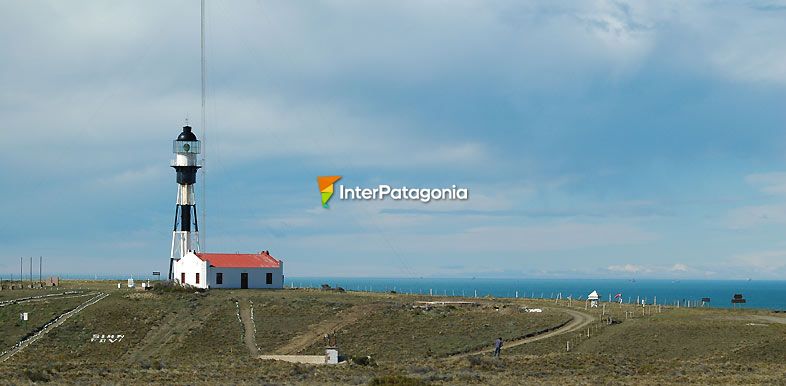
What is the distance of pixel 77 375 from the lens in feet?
149

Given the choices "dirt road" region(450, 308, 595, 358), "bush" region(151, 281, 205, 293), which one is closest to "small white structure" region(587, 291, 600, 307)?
"dirt road" region(450, 308, 595, 358)

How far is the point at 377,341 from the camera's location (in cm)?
6819

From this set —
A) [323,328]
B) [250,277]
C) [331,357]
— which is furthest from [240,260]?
[331,357]

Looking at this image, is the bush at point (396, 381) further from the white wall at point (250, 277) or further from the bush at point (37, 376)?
the white wall at point (250, 277)

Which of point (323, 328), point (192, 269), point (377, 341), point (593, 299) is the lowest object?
point (377, 341)

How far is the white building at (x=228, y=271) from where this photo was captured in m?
94.8

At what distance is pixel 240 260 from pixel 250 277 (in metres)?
2.52

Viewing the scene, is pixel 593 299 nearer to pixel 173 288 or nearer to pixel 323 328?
pixel 323 328

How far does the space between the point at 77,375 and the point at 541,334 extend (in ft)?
109

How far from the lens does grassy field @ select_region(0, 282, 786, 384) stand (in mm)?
46938

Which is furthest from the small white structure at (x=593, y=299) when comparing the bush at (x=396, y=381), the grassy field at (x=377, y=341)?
the bush at (x=396, y=381)

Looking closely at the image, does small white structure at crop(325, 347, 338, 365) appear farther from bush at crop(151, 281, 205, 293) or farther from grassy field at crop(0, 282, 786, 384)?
bush at crop(151, 281, 205, 293)

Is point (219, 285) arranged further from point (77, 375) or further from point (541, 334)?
point (77, 375)

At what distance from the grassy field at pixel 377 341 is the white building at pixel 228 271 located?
3119mm
